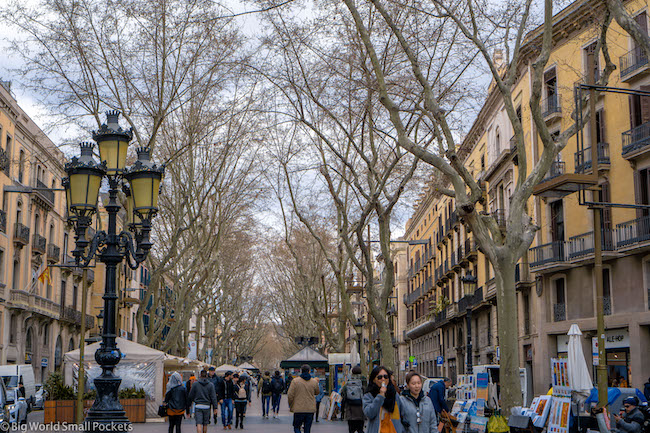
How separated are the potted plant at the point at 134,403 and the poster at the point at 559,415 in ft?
42.4

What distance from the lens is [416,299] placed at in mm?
69875

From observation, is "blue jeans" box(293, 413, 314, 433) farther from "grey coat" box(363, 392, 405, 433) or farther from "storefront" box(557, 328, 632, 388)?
"storefront" box(557, 328, 632, 388)

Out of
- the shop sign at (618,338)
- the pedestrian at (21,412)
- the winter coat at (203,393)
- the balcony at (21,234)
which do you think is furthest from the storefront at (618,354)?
the balcony at (21,234)

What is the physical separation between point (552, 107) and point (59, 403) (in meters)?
21.0

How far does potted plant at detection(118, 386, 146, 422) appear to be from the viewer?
22703mm

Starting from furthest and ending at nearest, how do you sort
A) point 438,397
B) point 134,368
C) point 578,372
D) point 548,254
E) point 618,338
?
point 548,254
point 618,338
point 134,368
point 578,372
point 438,397

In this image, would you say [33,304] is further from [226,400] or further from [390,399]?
[390,399]

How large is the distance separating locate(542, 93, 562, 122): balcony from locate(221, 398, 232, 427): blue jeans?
1671cm

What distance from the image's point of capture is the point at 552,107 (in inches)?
1224

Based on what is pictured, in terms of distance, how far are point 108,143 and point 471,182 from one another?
23.9 feet

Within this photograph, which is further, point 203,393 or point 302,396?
point 203,393

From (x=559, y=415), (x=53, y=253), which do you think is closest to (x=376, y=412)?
(x=559, y=415)

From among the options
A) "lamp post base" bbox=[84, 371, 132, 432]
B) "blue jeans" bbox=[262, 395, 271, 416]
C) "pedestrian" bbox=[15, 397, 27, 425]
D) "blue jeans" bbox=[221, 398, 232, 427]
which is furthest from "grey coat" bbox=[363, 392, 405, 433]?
"blue jeans" bbox=[262, 395, 271, 416]

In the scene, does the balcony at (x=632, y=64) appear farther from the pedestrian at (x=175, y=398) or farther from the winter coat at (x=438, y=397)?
the pedestrian at (x=175, y=398)
